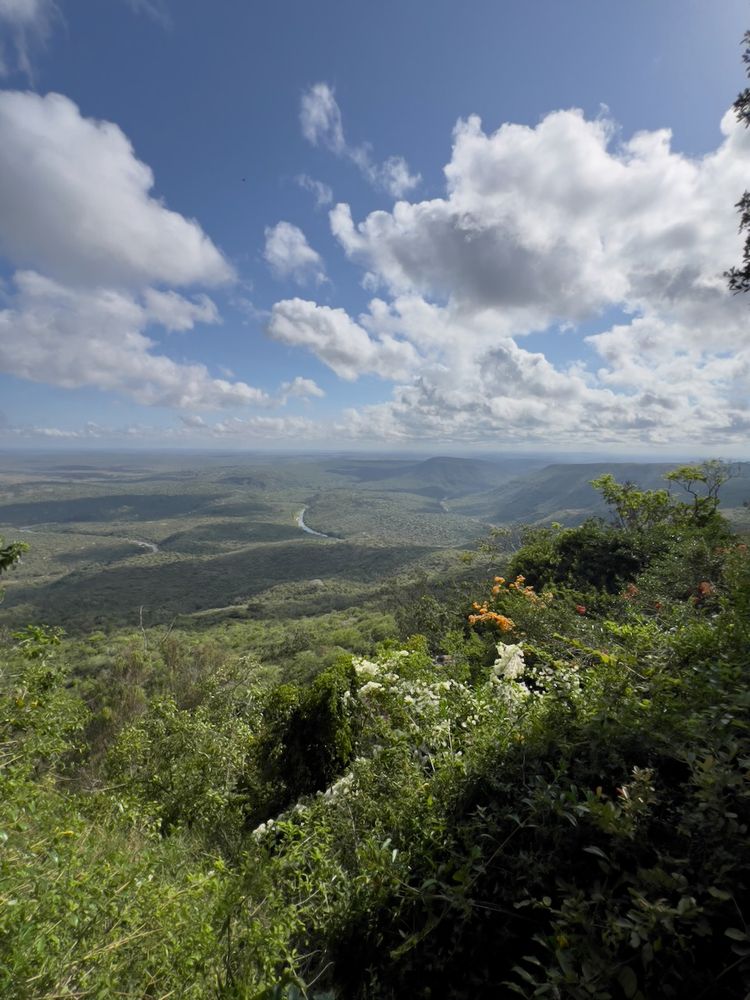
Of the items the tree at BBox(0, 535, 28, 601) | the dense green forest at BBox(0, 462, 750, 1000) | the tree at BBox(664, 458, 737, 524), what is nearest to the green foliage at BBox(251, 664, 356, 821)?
the dense green forest at BBox(0, 462, 750, 1000)

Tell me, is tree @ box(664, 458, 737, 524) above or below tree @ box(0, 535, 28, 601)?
below

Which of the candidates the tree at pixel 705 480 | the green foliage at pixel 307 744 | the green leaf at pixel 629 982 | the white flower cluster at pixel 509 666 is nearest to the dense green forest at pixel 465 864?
the green leaf at pixel 629 982

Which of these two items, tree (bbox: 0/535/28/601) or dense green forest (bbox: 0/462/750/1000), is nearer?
dense green forest (bbox: 0/462/750/1000)

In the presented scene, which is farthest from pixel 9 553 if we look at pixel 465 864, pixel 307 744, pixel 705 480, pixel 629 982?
pixel 705 480

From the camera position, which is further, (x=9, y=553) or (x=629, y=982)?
(x=9, y=553)

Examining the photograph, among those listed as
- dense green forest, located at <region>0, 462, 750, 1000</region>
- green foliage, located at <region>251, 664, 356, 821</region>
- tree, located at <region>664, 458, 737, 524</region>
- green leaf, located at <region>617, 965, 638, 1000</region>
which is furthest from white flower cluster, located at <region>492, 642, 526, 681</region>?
tree, located at <region>664, 458, 737, 524</region>

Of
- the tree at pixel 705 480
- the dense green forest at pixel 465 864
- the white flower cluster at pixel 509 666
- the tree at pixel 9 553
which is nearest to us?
the dense green forest at pixel 465 864

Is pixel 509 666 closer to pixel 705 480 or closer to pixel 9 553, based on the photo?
pixel 9 553

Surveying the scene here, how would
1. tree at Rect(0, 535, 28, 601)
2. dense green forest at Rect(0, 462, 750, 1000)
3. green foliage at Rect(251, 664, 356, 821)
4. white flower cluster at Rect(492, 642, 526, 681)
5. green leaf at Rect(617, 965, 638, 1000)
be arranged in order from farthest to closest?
green foliage at Rect(251, 664, 356, 821)
white flower cluster at Rect(492, 642, 526, 681)
tree at Rect(0, 535, 28, 601)
dense green forest at Rect(0, 462, 750, 1000)
green leaf at Rect(617, 965, 638, 1000)

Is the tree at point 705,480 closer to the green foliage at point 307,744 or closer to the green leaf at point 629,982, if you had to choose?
the green foliage at point 307,744

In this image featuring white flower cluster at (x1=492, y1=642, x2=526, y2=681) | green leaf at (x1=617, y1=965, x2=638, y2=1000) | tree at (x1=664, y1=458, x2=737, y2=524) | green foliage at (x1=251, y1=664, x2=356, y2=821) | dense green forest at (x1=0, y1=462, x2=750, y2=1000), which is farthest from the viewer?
tree at (x1=664, y1=458, x2=737, y2=524)

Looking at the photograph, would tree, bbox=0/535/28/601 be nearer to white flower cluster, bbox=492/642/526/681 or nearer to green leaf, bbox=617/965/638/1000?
green leaf, bbox=617/965/638/1000

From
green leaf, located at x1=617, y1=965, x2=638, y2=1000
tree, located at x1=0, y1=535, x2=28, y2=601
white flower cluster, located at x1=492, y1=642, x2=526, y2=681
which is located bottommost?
white flower cluster, located at x1=492, y1=642, x2=526, y2=681

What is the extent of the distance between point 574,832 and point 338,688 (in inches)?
196
